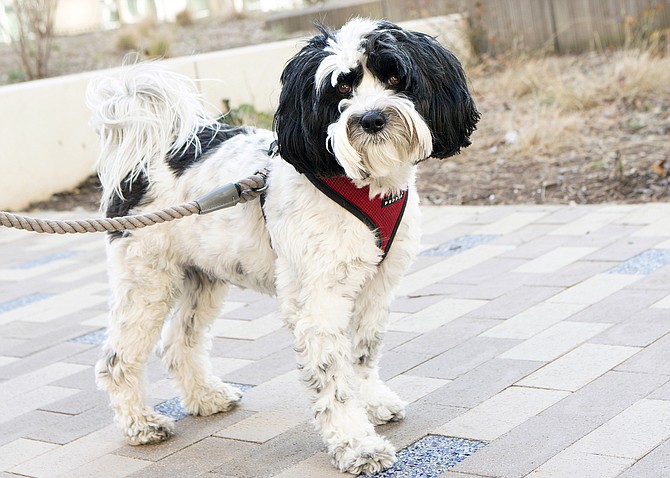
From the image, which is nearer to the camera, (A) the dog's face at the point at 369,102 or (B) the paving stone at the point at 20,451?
(A) the dog's face at the point at 369,102

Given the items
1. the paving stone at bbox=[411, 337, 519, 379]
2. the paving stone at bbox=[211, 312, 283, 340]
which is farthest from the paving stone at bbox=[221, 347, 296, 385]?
the paving stone at bbox=[411, 337, 519, 379]

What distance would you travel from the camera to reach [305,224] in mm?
3111

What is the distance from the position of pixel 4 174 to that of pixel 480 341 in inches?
220

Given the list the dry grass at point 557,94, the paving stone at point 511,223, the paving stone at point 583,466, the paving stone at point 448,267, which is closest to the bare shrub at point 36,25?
the dry grass at point 557,94

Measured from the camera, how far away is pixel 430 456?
3146 mm

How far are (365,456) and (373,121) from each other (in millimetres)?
1068

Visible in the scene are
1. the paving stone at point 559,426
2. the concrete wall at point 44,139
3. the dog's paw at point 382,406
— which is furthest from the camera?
the concrete wall at point 44,139

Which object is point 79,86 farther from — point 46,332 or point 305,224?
point 305,224

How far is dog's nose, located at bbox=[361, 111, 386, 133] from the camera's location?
9.07ft

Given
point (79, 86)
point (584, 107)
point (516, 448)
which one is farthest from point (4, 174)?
point (516, 448)

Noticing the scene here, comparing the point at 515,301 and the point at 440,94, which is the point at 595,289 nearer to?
the point at 515,301

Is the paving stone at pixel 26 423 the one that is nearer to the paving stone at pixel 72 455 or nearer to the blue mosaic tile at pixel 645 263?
the paving stone at pixel 72 455

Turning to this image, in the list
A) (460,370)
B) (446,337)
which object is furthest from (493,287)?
(460,370)

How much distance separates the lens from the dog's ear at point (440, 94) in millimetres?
2865
